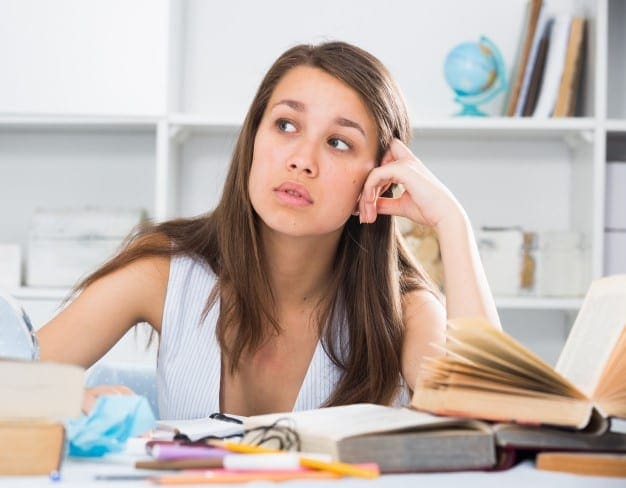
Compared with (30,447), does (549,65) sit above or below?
above

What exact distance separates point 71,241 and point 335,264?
122cm

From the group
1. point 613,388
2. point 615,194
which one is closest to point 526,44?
point 615,194

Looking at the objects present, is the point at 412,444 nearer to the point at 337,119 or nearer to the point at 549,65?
the point at 337,119

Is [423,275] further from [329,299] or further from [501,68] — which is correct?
[501,68]

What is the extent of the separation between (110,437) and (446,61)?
2155 mm

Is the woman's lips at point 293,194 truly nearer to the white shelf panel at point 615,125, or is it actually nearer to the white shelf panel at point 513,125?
the white shelf panel at point 513,125

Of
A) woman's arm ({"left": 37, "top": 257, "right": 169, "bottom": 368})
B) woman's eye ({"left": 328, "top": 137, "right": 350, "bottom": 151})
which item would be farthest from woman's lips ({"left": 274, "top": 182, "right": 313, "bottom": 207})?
woman's arm ({"left": 37, "top": 257, "right": 169, "bottom": 368})

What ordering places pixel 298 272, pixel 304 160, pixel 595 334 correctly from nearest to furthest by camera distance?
pixel 595 334 < pixel 304 160 < pixel 298 272

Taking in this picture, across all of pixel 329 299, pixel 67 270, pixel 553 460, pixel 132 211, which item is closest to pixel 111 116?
pixel 132 211

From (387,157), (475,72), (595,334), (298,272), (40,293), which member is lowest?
(40,293)

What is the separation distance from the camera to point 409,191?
5.62 feet

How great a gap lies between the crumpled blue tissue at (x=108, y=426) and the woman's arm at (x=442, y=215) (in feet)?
2.22

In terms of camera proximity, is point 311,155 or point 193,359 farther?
point 193,359

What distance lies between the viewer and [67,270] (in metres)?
2.84
